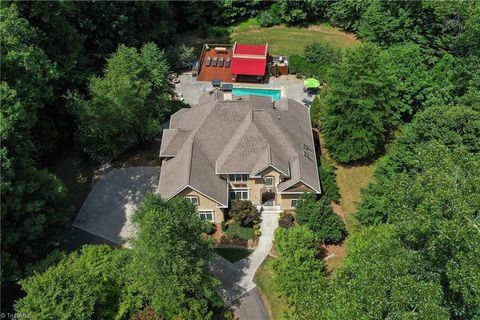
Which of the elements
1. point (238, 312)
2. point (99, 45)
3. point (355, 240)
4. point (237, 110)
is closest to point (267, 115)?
point (237, 110)

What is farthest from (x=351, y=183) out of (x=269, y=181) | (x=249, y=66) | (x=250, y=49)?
(x=250, y=49)

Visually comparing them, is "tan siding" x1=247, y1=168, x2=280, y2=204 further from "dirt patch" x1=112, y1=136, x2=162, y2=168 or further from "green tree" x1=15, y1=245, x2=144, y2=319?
"green tree" x1=15, y1=245, x2=144, y2=319

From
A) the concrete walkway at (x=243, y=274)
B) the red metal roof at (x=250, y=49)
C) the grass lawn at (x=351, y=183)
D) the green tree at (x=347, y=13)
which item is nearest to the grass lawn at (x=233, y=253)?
the concrete walkway at (x=243, y=274)

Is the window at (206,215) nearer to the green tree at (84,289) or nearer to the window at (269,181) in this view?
the window at (269,181)

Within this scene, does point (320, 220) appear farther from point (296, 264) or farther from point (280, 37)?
point (280, 37)

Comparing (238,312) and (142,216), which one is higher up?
(142,216)

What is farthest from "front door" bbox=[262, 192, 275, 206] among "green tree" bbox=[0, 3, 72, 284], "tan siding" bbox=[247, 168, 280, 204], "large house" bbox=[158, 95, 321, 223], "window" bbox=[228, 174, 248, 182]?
"green tree" bbox=[0, 3, 72, 284]

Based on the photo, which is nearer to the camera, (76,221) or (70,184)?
(76,221)

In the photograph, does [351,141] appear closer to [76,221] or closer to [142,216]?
[142,216]
